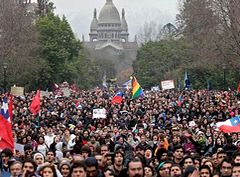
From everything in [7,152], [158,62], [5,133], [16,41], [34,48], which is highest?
[158,62]

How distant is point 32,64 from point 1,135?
49962mm

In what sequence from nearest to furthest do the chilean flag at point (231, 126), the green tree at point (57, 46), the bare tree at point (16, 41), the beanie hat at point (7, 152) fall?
the beanie hat at point (7, 152) → the chilean flag at point (231, 126) → the bare tree at point (16, 41) → the green tree at point (57, 46)

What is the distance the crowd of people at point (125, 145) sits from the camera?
1182cm

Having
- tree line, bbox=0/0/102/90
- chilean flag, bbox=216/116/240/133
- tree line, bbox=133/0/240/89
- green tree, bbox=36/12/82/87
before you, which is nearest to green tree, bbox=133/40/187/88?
tree line, bbox=133/0/240/89

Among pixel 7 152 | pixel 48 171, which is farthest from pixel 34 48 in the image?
pixel 48 171

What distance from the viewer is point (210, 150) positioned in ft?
60.5

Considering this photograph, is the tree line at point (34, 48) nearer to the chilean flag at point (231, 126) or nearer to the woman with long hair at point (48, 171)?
the chilean flag at point (231, 126)

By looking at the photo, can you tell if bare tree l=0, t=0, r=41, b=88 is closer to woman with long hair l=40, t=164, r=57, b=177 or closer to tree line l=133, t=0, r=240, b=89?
tree line l=133, t=0, r=240, b=89

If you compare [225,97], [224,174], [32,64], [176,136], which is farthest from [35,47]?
[224,174]

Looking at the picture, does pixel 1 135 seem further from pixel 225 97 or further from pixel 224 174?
pixel 225 97

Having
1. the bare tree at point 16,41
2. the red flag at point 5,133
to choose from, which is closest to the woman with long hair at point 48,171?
the red flag at point 5,133

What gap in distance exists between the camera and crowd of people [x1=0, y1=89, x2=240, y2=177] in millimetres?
11820

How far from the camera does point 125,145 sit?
19.2 metres

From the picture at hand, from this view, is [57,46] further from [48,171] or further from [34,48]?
[48,171]
